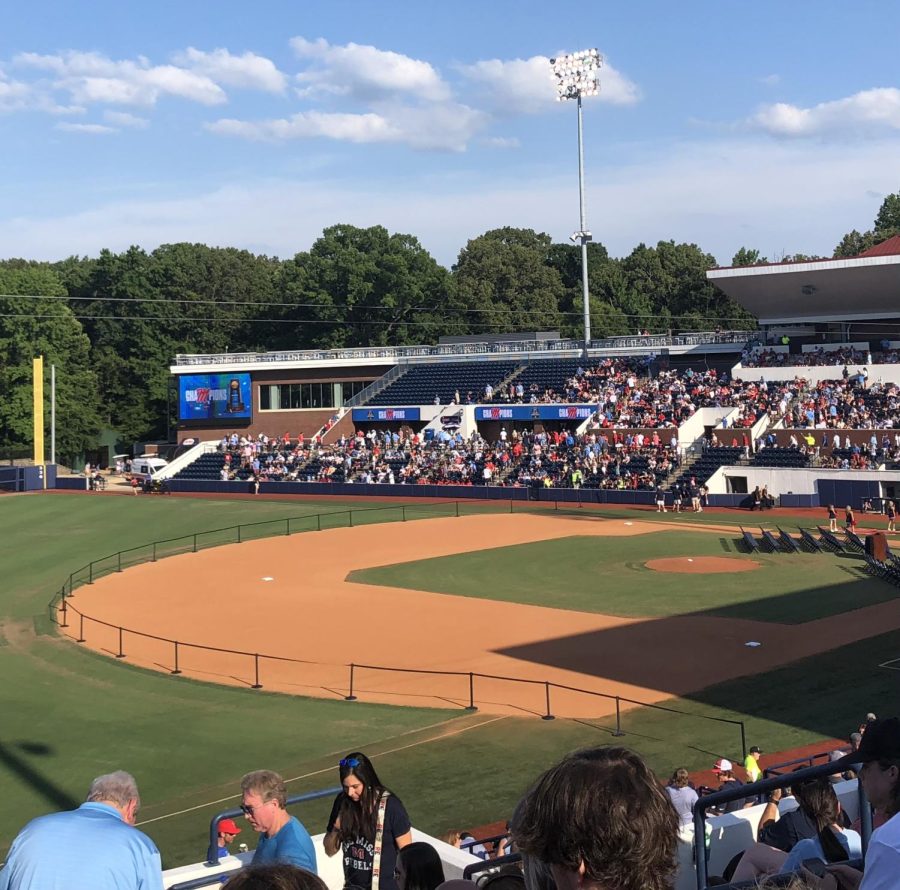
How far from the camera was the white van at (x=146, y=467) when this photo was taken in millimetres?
76750

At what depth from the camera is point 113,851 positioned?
432 centimetres

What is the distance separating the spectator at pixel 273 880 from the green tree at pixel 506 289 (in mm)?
104805

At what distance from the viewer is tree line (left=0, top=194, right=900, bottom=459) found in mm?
91062

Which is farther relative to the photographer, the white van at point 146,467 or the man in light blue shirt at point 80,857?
the white van at point 146,467

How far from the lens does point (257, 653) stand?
1047 inches

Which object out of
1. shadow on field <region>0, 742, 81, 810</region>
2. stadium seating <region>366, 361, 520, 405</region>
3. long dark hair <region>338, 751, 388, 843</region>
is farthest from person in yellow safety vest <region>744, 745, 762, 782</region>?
stadium seating <region>366, 361, 520, 405</region>

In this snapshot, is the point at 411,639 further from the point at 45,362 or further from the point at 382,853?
the point at 45,362

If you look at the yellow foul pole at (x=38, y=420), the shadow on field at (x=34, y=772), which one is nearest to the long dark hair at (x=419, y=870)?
the shadow on field at (x=34, y=772)

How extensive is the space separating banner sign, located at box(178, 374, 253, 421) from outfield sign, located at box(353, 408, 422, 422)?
9.27 meters

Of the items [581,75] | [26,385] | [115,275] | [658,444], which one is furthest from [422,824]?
[115,275]

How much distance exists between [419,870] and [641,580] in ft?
99.8

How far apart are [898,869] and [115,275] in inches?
4289

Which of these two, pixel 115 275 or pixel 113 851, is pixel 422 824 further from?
pixel 115 275

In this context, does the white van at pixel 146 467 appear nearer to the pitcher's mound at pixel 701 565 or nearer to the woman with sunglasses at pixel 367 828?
the pitcher's mound at pixel 701 565
